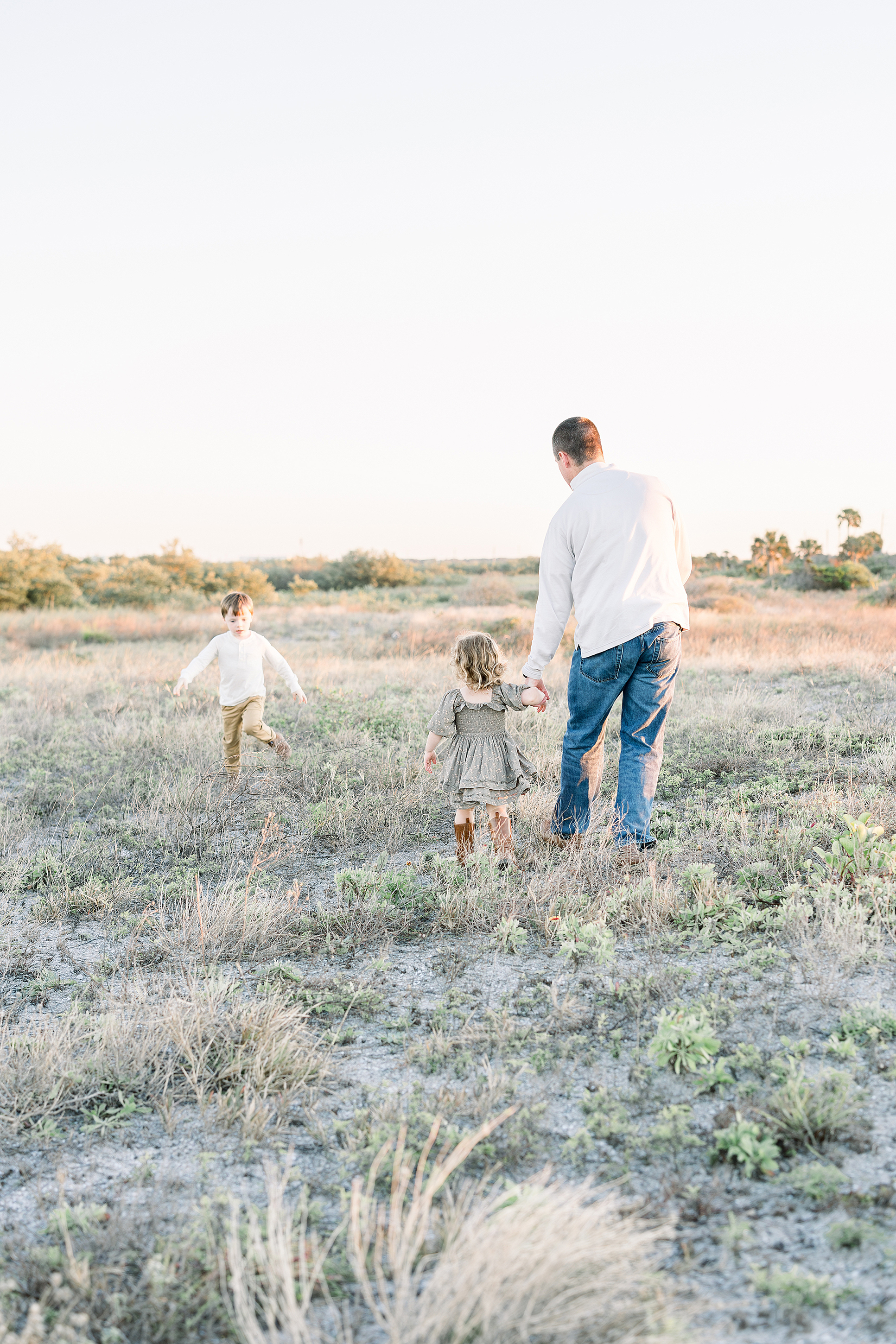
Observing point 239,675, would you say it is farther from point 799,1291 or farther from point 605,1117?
point 799,1291

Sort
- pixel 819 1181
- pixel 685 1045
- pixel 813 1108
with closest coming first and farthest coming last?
pixel 819 1181 < pixel 813 1108 < pixel 685 1045

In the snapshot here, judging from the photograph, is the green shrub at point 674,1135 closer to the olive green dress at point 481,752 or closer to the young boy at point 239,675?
the olive green dress at point 481,752

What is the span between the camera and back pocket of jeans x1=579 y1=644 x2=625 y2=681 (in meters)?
4.39

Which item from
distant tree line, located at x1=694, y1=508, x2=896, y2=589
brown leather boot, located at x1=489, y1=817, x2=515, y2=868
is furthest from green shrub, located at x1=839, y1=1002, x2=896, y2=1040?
distant tree line, located at x1=694, y1=508, x2=896, y2=589

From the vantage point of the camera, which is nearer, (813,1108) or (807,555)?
(813,1108)

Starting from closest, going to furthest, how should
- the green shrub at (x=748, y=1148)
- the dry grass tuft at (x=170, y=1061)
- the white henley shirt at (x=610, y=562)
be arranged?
the green shrub at (x=748, y=1148) < the dry grass tuft at (x=170, y=1061) < the white henley shirt at (x=610, y=562)

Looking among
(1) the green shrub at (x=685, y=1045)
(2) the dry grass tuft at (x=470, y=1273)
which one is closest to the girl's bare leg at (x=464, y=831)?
(1) the green shrub at (x=685, y=1045)

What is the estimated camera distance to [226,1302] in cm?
185

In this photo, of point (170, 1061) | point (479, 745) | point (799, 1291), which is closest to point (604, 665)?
point (479, 745)

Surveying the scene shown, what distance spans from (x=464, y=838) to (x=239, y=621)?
2.60m

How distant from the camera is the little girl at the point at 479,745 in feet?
14.9

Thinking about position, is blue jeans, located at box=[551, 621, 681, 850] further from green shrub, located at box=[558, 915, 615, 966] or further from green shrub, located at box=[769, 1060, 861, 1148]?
green shrub, located at box=[769, 1060, 861, 1148]

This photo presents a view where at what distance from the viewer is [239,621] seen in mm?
6234

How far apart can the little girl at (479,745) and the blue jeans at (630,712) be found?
316mm
